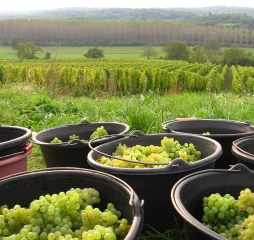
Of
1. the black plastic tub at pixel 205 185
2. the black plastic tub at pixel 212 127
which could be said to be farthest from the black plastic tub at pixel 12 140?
the black plastic tub at pixel 205 185

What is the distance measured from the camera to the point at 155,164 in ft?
6.57

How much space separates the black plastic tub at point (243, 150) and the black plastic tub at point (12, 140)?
1.43 metres

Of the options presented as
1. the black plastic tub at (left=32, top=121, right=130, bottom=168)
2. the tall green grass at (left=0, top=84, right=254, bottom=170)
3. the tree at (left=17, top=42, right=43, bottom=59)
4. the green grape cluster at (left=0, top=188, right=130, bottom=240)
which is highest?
the green grape cluster at (left=0, top=188, right=130, bottom=240)

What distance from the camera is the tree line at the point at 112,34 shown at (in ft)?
259

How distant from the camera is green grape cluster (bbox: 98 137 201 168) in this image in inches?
83.6

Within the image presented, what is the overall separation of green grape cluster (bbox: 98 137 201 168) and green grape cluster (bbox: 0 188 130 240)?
61cm

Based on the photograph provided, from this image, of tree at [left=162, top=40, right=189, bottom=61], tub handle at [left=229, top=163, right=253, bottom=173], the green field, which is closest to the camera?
tub handle at [left=229, top=163, right=253, bottom=173]

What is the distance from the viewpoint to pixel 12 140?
7.77ft

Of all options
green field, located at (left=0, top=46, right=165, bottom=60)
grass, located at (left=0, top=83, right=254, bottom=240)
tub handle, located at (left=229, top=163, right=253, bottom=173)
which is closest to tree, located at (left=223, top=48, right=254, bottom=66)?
green field, located at (left=0, top=46, right=165, bottom=60)

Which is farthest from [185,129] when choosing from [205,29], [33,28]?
[205,29]

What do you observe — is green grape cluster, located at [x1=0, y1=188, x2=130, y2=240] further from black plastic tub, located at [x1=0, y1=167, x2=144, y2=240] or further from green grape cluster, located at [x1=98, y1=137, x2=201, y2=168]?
green grape cluster, located at [x1=98, y1=137, x2=201, y2=168]

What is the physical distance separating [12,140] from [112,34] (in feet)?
273

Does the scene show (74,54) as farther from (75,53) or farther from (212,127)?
(212,127)

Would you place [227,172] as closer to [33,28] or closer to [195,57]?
[195,57]
